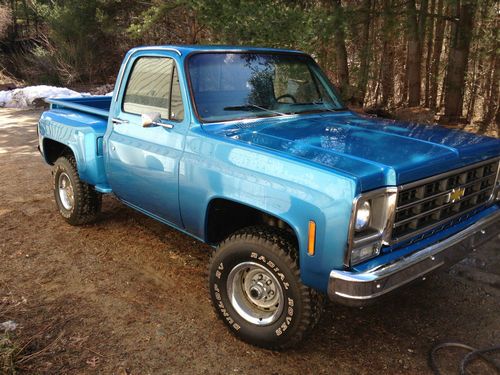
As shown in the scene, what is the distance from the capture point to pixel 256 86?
3711mm

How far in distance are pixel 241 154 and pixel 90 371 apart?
1623 millimetres

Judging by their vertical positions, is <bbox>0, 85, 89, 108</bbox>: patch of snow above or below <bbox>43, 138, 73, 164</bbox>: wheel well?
below

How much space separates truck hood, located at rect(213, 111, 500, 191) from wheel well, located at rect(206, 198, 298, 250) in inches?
19.7

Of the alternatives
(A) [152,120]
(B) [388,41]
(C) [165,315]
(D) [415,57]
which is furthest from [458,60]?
(C) [165,315]

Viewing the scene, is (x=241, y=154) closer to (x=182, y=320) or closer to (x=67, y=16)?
(x=182, y=320)

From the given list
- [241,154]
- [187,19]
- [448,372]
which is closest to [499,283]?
[448,372]

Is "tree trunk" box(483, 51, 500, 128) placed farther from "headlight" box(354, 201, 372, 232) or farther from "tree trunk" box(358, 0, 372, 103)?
"headlight" box(354, 201, 372, 232)

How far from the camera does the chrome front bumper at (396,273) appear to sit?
238 centimetres

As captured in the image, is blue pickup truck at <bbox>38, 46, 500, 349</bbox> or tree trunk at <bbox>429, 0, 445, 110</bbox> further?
tree trunk at <bbox>429, 0, 445, 110</bbox>

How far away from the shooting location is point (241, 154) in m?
2.88

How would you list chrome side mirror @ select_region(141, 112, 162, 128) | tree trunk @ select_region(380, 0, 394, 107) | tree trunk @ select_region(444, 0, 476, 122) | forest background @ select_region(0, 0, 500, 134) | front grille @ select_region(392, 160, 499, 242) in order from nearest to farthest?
1. front grille @ select_region(392, 160, 499, 242)
2. chrome side mirror @ select_region(141, 112, 162, 128)
3. forest background @ select_region(0, 0, 500, 134)
4. tree trunk @ select_region(444, 0, 476, 122)
5. tree trunk @ select_region(380, 0, 394, 107)

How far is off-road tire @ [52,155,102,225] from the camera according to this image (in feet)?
15.4

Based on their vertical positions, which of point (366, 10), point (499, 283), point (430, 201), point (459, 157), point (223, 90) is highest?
point (366, 10)

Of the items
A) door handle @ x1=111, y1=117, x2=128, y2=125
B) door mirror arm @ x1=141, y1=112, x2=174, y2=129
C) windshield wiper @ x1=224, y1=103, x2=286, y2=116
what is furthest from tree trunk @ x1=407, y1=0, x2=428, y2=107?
door mirror arm @ x1=141, y1=112, x2=174, y2=129
